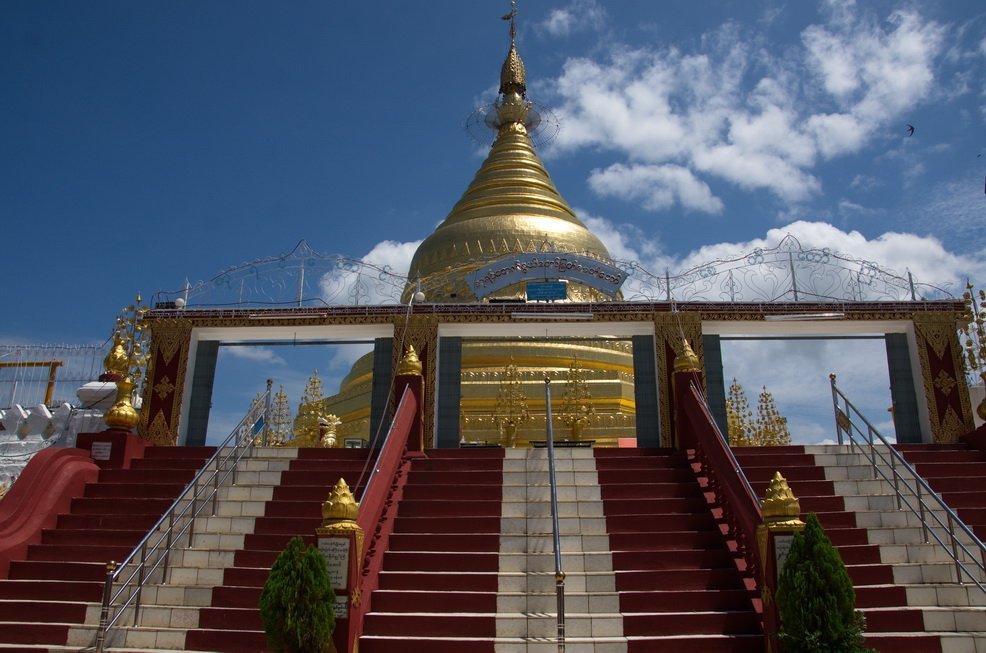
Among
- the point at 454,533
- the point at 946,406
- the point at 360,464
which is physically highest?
the point at 946,406

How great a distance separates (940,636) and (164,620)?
8.12 meters

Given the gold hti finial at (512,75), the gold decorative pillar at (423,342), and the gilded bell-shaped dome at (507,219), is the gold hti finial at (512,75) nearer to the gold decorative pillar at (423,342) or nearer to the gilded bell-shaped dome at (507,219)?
the gilded bell-shaped dome at (507,219)

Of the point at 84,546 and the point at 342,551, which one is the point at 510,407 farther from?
the point at 342,551

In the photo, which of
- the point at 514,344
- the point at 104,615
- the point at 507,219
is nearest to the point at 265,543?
the point at 104,615

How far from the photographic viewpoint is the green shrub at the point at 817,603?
7.01m

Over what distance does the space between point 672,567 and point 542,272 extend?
30.7ft

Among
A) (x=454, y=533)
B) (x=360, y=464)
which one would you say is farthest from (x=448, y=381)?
(x=454, y=533)

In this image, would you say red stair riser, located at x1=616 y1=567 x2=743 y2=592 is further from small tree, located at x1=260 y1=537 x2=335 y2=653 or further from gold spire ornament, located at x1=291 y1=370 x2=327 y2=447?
gold spire ornament, located at x1=291 y1=370 x2=327 y2=447

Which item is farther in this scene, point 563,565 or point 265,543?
point 265,543

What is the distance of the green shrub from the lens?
7012mm

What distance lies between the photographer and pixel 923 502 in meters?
10.4

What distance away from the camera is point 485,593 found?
9156mm

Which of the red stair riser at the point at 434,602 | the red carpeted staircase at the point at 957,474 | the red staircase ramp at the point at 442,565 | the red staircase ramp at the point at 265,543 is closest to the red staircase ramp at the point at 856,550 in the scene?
the red carpeted staircase at the point at 957,474

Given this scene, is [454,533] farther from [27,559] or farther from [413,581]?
[27,559]
